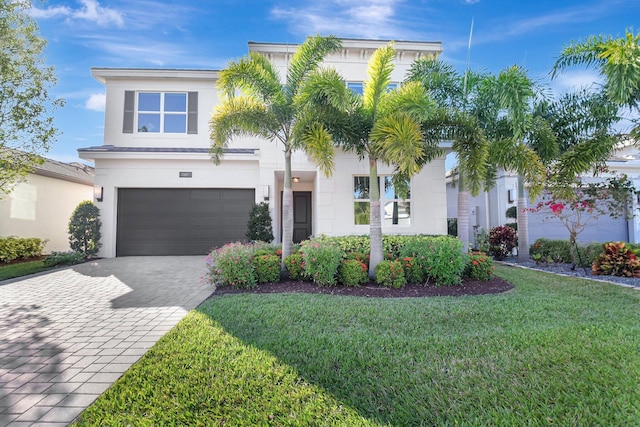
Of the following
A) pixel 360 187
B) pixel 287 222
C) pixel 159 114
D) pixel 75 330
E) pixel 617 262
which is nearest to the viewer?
pixel 75 330

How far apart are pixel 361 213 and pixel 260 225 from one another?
3482 millimetres

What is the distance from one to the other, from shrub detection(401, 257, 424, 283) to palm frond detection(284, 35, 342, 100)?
4.61m

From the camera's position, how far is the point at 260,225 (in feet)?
34.2

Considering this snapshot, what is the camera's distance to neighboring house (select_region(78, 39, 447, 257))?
36.1 feet

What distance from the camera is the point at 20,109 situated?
30.4 feet

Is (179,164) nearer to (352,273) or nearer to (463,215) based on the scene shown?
(352,273)

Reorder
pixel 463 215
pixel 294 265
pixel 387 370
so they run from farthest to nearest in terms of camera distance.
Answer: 1. pixel 463 215
2. pixel 294 265
3. pixel 387 370

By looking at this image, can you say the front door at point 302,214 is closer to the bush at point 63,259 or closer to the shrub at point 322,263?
the shrub at point 322,263

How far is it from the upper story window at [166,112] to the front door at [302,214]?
16.1 feet

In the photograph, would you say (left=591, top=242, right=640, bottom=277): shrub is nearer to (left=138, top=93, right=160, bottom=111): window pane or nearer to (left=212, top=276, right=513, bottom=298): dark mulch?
(left=212, top=276, right=513, bottom=298): dark mulch

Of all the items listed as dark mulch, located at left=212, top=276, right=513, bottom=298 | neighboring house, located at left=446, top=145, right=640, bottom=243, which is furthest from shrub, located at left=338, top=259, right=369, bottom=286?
neighboring house, located at left=446, top=145, right=640, bottom=243

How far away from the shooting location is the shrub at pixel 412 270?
663 centimetres

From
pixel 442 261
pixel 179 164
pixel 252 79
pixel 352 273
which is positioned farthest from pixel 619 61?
pixel 179 164

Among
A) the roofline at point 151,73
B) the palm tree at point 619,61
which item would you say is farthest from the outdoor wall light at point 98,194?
the palm tree at point 619,61
